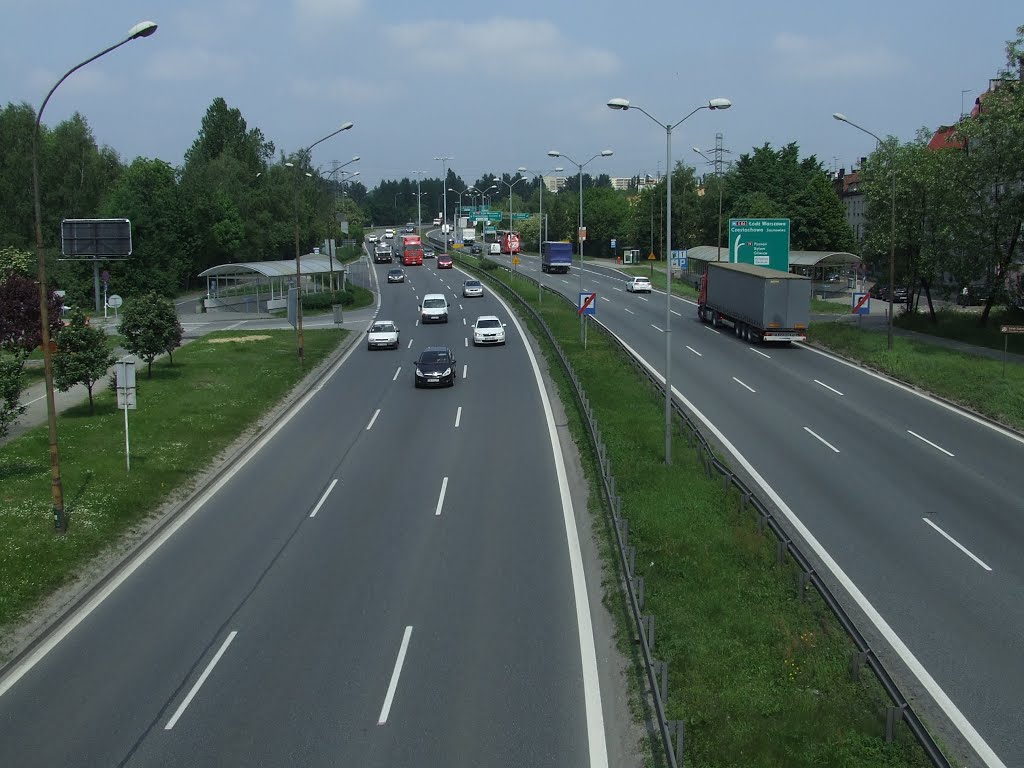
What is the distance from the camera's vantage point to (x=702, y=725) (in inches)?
479

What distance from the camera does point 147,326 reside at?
1518 inches

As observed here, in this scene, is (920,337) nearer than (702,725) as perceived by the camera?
No

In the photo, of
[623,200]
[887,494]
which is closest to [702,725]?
[887,494]

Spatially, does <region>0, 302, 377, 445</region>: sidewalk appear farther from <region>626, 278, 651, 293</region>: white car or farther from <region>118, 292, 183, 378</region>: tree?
<region>626, 278, 651, 293</region>: white car

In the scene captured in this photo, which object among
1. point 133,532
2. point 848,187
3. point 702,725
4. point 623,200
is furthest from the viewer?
point 623,200

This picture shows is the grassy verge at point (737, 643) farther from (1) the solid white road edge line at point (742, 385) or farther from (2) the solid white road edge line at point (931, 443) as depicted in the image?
(1) the solid white road edge line at point (742, 385)

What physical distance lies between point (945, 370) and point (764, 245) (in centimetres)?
2843

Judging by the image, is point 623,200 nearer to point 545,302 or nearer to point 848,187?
point 848,187

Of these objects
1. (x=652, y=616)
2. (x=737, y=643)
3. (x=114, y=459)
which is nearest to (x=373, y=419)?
(x=114, y=459)

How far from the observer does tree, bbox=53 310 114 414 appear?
33.0m

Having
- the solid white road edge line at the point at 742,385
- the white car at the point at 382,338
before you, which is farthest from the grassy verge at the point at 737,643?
the white car at the point at 382,338

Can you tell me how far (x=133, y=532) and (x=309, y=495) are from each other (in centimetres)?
427

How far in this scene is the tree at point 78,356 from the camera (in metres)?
33.0

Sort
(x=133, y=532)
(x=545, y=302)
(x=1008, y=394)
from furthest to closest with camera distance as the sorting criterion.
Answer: (x=545, y=302)
(x=1008, y=394)
(x=133, y=532)
